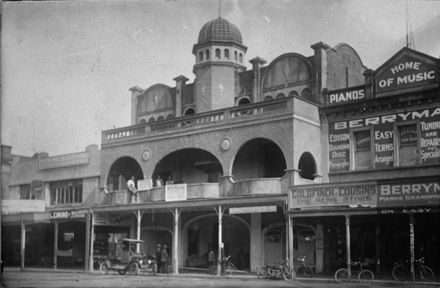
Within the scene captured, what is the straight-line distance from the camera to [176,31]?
26.2 metres

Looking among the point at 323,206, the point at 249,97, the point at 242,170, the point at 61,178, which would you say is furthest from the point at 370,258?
the point at 61,178

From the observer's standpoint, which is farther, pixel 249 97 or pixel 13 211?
pixel 13 211

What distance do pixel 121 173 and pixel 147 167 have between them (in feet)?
13.4

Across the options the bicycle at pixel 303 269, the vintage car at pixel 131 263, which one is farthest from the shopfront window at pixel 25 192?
the bicycle at pixel 303 269

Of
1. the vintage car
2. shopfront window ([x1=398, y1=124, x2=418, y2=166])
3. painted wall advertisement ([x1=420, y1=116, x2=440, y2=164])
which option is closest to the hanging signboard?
the vintage car

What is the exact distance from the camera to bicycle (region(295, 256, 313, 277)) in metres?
29.1

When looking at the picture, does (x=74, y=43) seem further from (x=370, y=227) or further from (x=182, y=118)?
(x=370, y=227)

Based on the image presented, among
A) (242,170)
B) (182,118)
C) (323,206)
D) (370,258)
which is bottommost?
(370,258)

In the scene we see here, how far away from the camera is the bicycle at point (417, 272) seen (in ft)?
81.0

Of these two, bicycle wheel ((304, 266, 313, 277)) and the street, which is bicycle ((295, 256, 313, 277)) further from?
the street

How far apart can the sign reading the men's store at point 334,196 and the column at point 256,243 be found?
5300 mm

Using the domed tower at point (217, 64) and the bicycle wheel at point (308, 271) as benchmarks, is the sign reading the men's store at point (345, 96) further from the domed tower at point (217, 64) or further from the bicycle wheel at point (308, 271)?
the bicycle wheel at point (308, 271)

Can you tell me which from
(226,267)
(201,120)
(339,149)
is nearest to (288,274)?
(226,267)

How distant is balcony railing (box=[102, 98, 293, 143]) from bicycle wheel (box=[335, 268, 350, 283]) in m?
8.20
